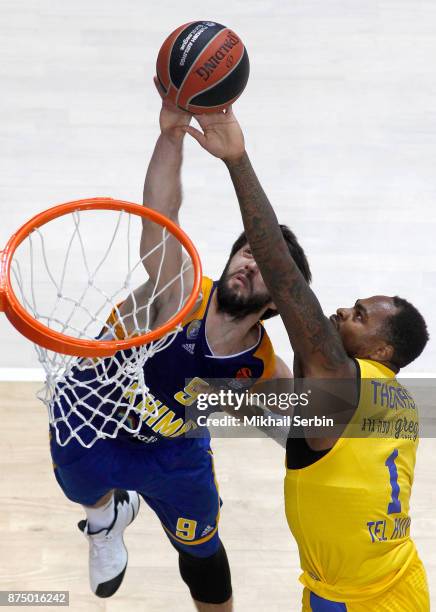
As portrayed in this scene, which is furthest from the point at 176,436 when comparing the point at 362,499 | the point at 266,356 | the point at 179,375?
the point at 362,499

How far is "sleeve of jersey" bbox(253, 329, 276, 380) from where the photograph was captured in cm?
290

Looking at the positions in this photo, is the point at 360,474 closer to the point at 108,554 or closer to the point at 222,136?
the point at 222,136

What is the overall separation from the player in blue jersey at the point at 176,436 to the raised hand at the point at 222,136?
27cm

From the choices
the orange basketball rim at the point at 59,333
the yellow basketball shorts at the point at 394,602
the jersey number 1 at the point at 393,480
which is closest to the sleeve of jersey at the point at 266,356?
the orange basketball rim at the point at 59,333

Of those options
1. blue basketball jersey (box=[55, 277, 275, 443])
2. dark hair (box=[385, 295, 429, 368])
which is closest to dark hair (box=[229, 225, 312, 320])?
blue basketball jersey (box=[55, 277, 275, 443])

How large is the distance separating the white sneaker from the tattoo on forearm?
1229mm

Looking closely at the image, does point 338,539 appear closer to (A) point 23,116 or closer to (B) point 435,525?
(B) point 435,525

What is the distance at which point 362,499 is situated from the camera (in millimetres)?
2551

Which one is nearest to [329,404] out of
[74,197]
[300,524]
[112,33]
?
[300,524]

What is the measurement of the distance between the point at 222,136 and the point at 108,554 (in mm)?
1605

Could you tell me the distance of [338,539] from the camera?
2.57 metres

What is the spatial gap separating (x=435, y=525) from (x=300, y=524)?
1.19 metres

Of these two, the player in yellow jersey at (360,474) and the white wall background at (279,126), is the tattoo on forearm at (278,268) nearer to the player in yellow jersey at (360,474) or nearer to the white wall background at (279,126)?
the player in yellow jersey at (360,474)

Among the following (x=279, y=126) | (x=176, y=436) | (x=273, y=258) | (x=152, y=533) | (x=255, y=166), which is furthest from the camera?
(x=279, y=126)
